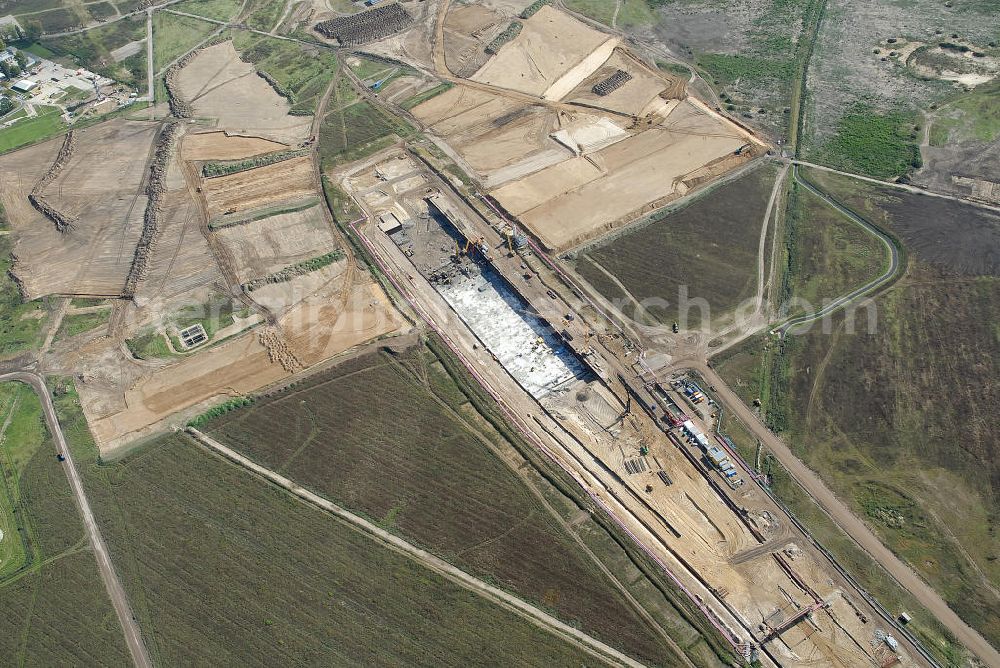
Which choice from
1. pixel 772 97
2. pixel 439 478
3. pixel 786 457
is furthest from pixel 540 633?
pixel 772 97

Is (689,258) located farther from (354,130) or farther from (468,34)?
(468,34)

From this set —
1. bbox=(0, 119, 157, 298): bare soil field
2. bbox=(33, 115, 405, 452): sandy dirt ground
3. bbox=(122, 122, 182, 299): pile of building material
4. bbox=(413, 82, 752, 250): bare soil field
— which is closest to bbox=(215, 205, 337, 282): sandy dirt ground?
bbox=(33, 115, 405, 452): sandy dirt ground

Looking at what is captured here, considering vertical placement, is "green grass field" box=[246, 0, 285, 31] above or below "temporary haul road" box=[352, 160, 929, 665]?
above

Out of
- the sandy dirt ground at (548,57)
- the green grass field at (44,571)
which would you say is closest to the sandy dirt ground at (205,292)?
the green grass field at (44,571)

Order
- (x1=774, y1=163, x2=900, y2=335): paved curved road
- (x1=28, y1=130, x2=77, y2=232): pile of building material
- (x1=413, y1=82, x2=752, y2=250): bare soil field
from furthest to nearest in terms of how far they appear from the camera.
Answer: (x1=413, y1=82, x2=752, y2=250): bare soil field
(x1=28, y1=130, x2=77, y2=232): pile of building material
(x1=774, y1=163, x2=900, y2=335): paved curved road

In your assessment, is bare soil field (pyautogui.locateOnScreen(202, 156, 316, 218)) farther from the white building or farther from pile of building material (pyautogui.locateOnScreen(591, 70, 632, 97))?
the white building
